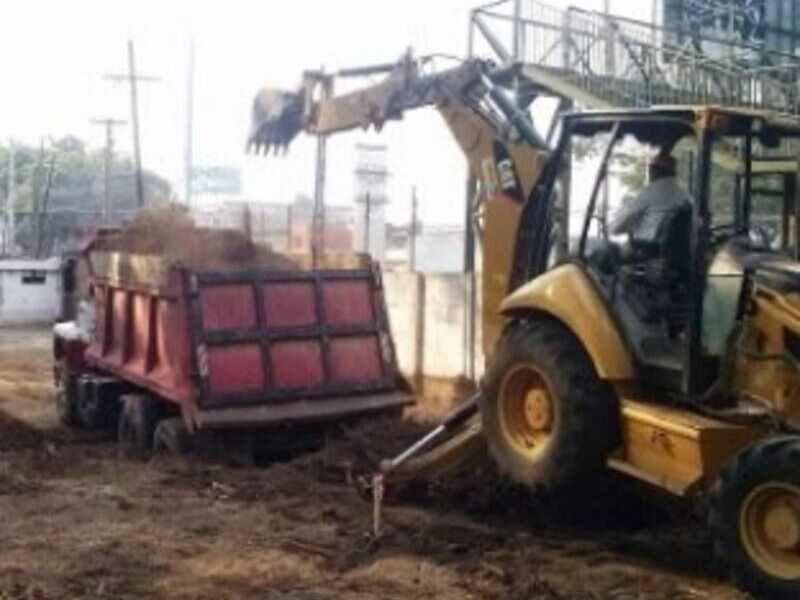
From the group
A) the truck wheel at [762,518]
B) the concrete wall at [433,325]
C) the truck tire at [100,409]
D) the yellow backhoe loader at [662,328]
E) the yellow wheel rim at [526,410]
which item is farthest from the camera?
the concrete wall at [433,325]

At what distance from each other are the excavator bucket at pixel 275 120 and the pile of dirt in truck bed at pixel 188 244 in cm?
101

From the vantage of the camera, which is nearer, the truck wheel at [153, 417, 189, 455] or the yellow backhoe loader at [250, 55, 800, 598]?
the yellow backhoe loader at [250, 55, 800, 598]

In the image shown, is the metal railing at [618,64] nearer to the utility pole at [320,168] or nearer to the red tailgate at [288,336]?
the utility pole at [320,168]

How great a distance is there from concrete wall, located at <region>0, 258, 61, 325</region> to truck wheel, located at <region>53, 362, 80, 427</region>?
18.2m

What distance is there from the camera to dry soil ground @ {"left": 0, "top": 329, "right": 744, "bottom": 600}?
6.64m

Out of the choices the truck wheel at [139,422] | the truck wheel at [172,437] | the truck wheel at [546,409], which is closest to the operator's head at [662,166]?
the truck wheel at [546,409]

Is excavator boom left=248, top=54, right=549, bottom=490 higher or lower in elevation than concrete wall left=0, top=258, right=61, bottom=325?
higher

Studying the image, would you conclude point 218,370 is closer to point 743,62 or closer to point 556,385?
point 556,385

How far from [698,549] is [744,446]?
1358 mm

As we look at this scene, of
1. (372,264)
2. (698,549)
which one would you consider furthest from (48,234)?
(698,549)

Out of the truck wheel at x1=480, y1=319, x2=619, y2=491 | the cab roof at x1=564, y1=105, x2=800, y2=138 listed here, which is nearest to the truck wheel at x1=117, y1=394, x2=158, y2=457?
the truck wheel at x1=480, y1=319, x2=619, y2=491

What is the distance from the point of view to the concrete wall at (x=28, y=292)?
1265 inches

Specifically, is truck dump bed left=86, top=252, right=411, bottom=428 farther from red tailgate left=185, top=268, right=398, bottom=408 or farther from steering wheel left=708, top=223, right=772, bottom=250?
steering wheel left=708, top=223, right=772, bottom=250

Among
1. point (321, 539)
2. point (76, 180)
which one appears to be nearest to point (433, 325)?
point (321, 539)
